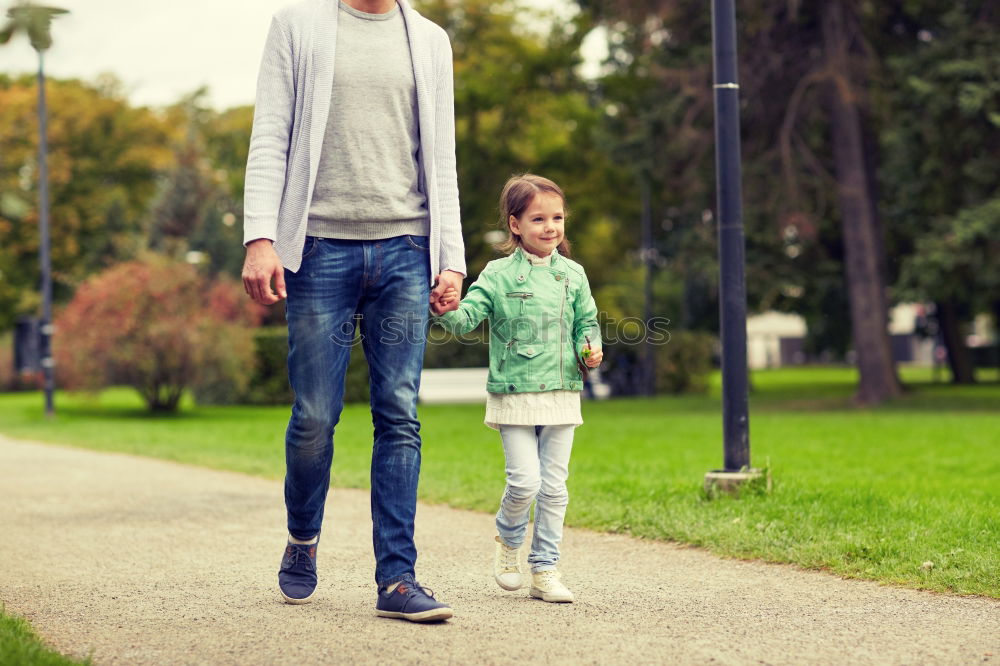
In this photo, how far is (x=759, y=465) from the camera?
33.1ft

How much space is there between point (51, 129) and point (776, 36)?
3051cm

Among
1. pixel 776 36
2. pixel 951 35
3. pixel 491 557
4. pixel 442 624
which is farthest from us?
pixel 776 36

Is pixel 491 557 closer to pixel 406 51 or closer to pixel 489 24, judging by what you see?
pixel 406 51

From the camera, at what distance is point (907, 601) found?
14.5 feet

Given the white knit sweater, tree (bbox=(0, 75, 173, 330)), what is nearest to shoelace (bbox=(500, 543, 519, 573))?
the white knit sweater

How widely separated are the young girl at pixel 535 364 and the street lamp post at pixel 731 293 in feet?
8.46

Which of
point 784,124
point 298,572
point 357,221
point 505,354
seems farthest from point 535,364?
point 784,124

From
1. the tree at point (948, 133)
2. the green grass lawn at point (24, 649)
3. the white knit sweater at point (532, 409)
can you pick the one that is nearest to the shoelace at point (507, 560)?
the white knit sweater at point (532, 409)

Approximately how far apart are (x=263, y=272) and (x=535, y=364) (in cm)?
114

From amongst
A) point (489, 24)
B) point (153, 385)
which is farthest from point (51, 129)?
point (153, 385)

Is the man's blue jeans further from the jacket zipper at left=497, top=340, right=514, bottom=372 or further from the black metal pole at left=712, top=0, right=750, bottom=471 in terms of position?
the black metal pole at left=712, top=0, right=750, bottom=471

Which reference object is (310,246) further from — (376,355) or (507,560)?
(507,560)

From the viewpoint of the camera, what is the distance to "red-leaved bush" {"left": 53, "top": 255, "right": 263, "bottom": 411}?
20.2 meters

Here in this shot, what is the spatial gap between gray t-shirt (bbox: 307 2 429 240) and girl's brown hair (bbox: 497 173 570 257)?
0.63m
